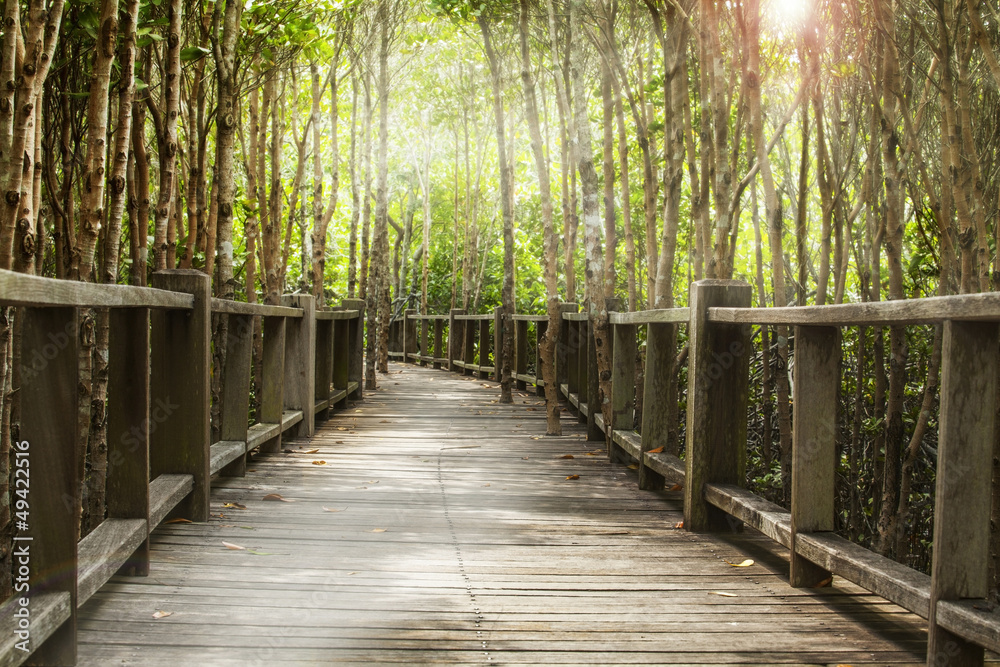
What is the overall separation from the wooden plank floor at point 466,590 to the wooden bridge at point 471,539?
0.01 m

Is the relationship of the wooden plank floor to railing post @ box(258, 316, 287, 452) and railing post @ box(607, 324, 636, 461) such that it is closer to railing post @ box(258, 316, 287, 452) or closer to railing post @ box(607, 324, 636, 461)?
railing post @ box(258, 316, 287, 452)

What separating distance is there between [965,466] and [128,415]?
2.29 metres

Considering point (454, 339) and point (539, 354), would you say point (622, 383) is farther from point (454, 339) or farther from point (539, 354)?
point (454, 339)

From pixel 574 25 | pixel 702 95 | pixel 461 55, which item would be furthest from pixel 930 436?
pixel 461 55

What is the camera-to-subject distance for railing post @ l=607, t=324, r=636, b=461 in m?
5.04

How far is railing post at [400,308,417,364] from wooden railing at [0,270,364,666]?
12.1 metres

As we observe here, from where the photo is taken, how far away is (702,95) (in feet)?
17.7

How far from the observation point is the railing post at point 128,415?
2.57 meters

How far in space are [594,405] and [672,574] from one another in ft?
10.3

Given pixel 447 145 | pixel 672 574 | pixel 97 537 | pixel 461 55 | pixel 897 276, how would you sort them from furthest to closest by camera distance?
pixel 447 145 → pixel 461 55 → pixel 897 276 → pixel 672 574 → pixel 97 537

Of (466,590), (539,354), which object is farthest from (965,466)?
(539,354)

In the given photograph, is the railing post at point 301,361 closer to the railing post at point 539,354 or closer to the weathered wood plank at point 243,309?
the weathered wood plank at point 243,309

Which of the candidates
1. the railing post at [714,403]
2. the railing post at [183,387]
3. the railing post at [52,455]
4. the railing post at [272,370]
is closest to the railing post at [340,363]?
the railing post at [272,370]

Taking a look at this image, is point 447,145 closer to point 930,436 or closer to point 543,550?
point 930,436
